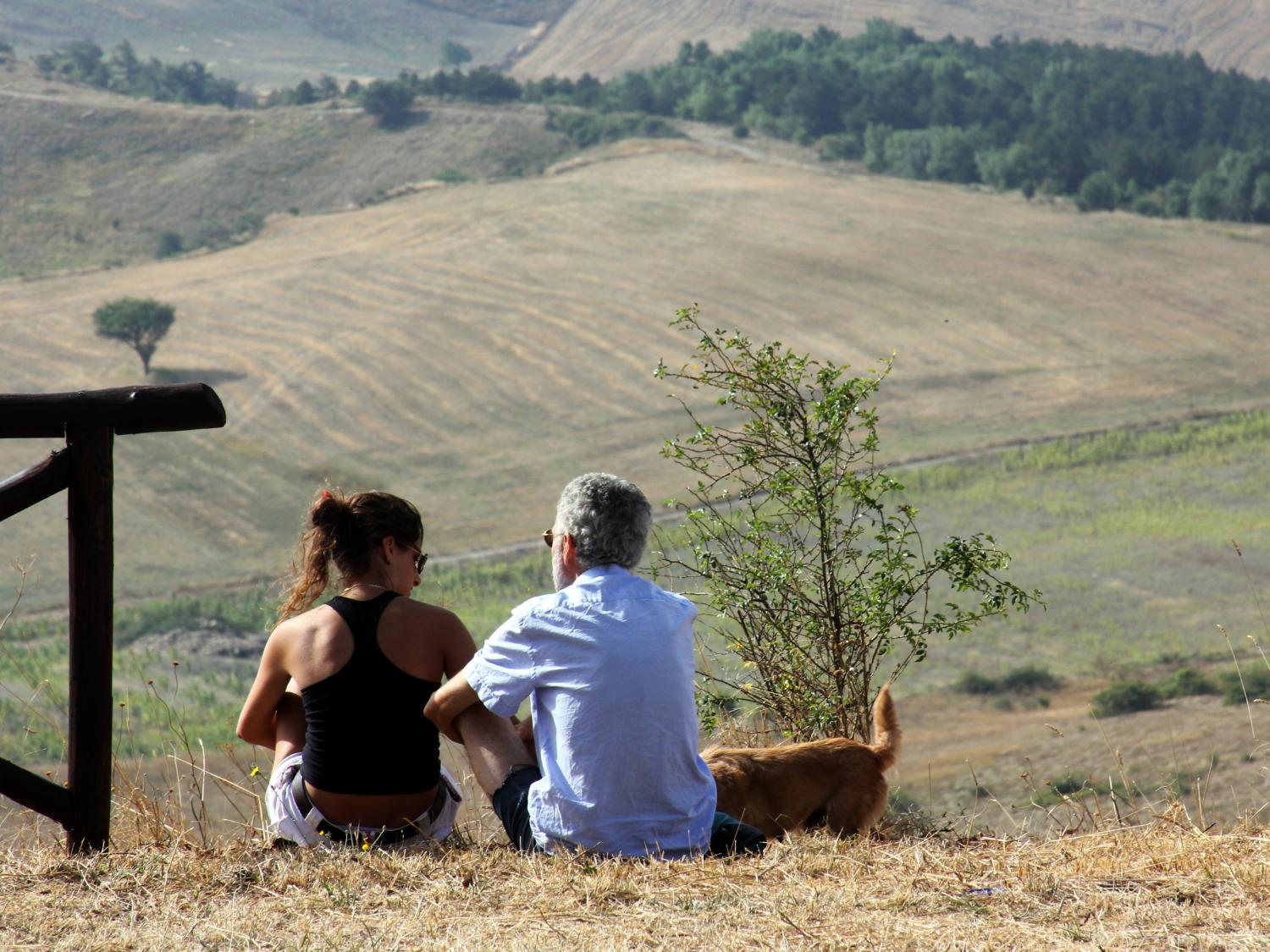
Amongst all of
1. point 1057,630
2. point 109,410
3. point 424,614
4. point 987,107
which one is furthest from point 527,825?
point 987,107

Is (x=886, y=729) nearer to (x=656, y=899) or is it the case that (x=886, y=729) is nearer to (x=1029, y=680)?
(x=656, y=899)

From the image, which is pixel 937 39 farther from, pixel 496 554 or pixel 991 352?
pixel 496 554

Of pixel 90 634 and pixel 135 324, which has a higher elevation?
pixel 90 634

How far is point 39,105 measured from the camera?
9300cm

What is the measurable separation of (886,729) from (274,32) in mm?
161053

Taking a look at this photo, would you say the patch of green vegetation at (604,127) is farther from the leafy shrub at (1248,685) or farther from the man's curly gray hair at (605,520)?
the man's curly gray hair at (605,520)

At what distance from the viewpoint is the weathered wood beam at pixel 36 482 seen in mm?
3752

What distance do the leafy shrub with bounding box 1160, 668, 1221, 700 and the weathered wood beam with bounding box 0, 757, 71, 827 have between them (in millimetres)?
25881

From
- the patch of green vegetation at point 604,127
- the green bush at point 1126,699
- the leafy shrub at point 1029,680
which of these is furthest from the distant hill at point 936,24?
the green bush at point 1126,699

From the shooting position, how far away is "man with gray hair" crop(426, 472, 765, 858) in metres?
3.57

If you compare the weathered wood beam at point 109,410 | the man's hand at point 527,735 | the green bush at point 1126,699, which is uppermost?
the weathered wood beam at point 109,410

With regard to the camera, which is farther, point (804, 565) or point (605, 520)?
point (804, 565)

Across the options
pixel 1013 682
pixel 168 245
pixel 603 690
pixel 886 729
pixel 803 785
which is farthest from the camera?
pixel 168 245

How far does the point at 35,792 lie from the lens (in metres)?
3.82
